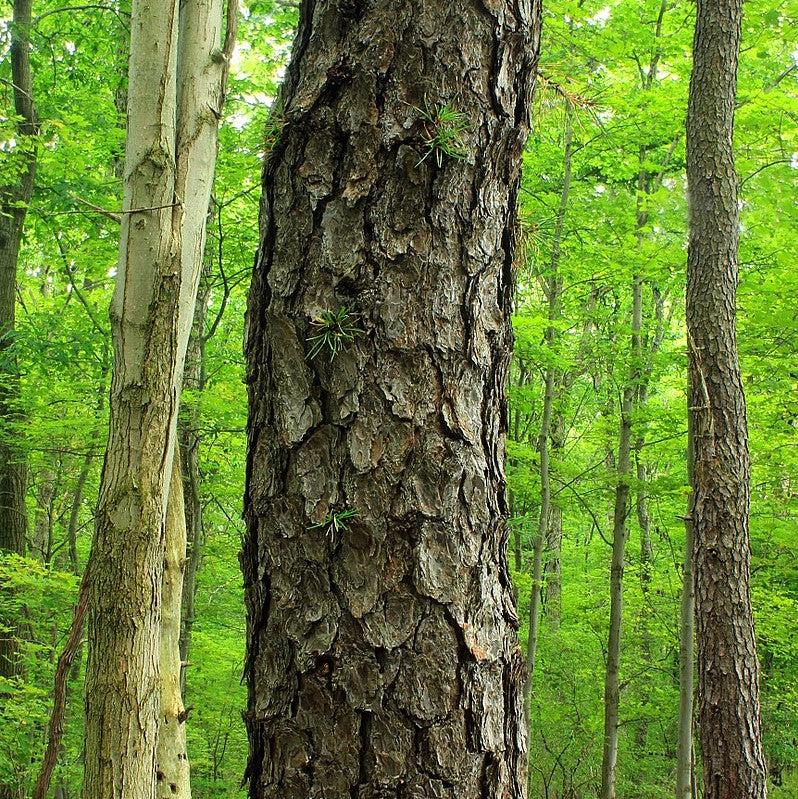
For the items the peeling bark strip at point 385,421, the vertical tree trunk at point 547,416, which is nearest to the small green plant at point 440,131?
the peeling bark strip at point 385,421

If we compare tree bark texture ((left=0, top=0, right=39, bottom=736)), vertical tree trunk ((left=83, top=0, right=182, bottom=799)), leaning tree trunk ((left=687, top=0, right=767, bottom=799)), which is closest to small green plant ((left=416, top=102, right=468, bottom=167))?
vertical tree trunk ((left=83, top=0, right=182, bottom=799))

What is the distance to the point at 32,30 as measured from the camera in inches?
383

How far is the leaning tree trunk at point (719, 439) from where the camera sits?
5625mm

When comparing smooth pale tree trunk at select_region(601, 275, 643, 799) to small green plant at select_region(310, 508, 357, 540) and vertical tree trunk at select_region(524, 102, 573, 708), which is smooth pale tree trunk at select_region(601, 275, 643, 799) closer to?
vertical tree trunk at select_region(524, 102, 573, 708)

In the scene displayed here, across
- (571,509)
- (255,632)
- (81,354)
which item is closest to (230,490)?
(81,354)

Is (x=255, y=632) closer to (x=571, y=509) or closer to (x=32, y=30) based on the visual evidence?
(x=32, y=30)

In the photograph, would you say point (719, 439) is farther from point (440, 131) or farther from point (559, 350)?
point (440, 131)

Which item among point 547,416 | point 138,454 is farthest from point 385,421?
point 547,416

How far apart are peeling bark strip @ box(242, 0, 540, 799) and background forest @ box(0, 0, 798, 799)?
6.24 m

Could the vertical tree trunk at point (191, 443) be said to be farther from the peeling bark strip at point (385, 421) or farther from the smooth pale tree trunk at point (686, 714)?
the peeling bark strip at point (385, 421)

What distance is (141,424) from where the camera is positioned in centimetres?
398

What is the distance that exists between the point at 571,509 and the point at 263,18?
8.66m

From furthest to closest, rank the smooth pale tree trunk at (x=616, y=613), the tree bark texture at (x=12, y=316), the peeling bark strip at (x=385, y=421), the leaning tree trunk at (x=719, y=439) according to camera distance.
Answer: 1. the smooth pale tree trunk at (x=616, y=613)
2. the tree bark texture at (x=12, y=316)
3. the leaning tree trunk at (x=719, y=439)
4. the peeling bark strip at (x=385, y=421)

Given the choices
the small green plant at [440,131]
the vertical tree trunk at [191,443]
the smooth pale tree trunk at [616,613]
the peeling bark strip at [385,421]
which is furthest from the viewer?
the smooth pale tree trunk at [616,613]
